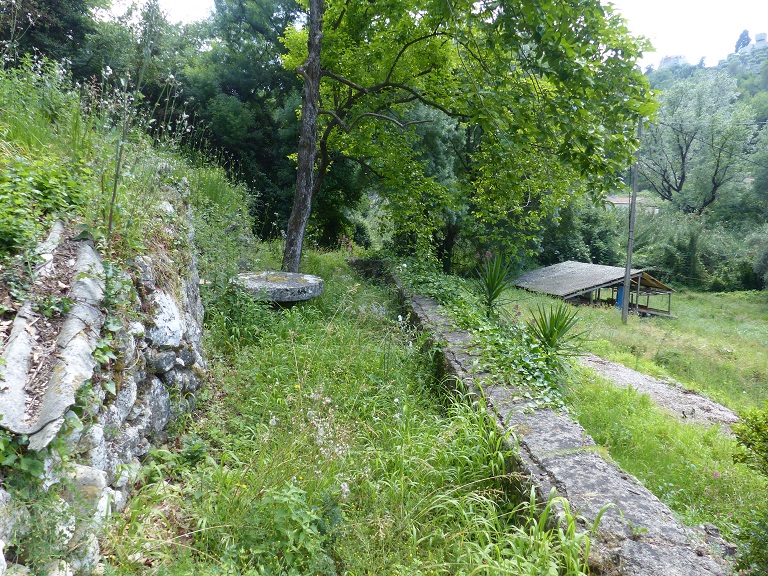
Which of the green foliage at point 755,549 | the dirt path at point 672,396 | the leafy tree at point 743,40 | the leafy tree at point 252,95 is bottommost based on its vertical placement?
the dirt path at point 672,396

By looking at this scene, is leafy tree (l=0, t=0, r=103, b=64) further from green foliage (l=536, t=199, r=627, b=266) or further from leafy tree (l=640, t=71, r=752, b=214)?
leafy tree (l=640, t=71, r=752, b=214)

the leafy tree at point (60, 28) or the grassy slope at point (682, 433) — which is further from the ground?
the leafy tree at point (60, 28)

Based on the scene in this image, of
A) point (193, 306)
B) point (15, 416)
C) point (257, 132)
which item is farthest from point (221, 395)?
point (257, 132)

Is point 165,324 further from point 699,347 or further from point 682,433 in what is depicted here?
point 699,347

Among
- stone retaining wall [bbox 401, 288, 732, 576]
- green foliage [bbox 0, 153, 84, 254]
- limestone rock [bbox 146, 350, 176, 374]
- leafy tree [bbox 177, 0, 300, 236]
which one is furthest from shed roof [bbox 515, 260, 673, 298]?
green foliage [bbox 0, 153, 84, 254]

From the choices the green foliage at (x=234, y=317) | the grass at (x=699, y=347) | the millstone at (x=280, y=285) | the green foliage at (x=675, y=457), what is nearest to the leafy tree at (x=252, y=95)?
the millstone at (x=280, y=285)

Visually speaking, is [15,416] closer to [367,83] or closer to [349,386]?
[349,386]

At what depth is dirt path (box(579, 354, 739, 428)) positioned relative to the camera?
732 cm

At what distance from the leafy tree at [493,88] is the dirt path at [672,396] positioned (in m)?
3.20

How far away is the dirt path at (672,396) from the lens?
7324 mm

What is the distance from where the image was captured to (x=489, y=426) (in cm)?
352

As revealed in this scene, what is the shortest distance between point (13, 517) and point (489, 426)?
9.30 ft

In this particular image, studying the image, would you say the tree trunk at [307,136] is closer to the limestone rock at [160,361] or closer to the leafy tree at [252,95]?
the limestone rock at [160,361]

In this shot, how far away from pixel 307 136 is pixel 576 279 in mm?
20515
